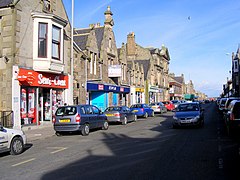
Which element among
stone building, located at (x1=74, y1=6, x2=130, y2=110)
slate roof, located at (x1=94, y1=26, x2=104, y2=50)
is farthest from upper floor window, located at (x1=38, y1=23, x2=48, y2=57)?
slate roof, located at (x1=94, y1=26, x2=104, y2=50)

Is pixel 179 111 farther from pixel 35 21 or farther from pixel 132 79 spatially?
pixel 132 79

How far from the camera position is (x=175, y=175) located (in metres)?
6.79

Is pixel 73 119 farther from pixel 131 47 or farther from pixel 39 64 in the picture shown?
pixel 131 47

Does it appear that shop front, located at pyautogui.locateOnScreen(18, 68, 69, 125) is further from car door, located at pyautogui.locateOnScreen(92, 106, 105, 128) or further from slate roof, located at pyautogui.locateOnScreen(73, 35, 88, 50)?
slate roof, located at pyautogui.locateOnScreen(73, 35, 88, 50)

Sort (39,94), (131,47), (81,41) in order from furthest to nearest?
(131,47) < (81,41) < (39,94)

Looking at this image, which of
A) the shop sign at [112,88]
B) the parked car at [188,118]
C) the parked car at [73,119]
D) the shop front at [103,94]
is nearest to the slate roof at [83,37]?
the shop front at [103,94]

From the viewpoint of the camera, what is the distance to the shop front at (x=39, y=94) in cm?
1805

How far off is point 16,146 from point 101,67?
2165cm

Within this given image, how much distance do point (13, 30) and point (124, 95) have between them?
2420 centimetres

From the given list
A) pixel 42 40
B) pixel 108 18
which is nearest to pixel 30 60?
pixel 42 40

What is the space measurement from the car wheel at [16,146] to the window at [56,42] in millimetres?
10734

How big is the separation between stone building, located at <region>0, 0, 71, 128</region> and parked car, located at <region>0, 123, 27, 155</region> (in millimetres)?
7006

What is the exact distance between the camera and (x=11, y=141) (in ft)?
32.8

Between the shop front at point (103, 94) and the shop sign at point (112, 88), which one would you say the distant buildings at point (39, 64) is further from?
the shop sign at point (112, 88)
